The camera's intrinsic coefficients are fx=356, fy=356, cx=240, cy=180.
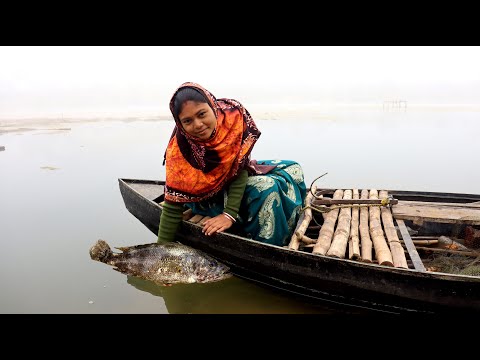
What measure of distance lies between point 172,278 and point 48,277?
1472 millimetres

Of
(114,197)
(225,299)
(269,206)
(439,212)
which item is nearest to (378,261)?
(269,206)

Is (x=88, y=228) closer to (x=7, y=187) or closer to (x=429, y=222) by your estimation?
(x=7, y=187)

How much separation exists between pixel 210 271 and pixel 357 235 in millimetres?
1381

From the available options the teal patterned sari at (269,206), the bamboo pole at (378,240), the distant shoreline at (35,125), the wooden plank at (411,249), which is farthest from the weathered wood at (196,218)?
the distant shoreline at (35,125)

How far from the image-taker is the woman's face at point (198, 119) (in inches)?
107

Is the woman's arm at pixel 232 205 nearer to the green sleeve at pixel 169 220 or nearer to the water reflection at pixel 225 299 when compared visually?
the green sleeve at pixel 169 220

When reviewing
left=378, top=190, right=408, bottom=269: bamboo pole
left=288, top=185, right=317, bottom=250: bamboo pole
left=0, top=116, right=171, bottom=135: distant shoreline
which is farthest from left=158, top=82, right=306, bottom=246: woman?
left=0, top=116, right=171, bottom=135: distant shoreline

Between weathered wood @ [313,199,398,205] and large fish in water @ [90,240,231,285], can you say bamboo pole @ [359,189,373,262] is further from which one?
large fish in water @ [90,240,231,285]

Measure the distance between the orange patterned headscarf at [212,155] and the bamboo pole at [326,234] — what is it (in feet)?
2.95

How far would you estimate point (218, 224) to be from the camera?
3094 millimetres

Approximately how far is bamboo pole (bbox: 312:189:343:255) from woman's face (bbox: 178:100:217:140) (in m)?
1.26

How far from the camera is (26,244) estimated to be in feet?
14.7

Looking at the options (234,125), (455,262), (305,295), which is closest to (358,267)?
(305,295)

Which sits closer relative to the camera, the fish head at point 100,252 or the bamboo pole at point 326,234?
the bamboo pole at point 326,234
